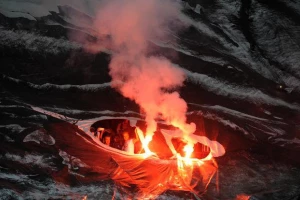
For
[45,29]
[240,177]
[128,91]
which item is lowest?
[240,177]

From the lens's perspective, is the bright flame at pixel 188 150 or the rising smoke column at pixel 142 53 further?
the bright flame at pixel 188 150

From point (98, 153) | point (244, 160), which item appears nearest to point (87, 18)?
point (98, 153)

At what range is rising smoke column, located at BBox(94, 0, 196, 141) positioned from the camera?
3014 millimetres

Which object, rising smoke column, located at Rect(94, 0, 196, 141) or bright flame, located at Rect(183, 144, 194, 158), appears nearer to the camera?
rising smoke column, located at Rect(94, 0, 196, 141)

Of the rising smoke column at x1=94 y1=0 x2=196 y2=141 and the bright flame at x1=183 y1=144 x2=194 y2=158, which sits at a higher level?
the rising smoke column at x1=94 y1=0 x2=196 y2=141

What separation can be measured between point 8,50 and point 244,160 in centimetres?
265

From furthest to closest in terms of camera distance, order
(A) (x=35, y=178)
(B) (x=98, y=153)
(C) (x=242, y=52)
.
Result: (B) (x=98, y=153)
(A) (x=35, y=178)
(C) (x=242, y=52)

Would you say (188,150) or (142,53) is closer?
(142,53)

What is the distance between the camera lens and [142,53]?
3.13m

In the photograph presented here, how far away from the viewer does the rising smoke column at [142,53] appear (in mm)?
3014

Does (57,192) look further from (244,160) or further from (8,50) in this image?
(244,160)

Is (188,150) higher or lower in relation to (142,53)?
lower

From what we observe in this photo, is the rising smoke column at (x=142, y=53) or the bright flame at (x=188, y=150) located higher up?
the rising smoke column at (x=142, y=53)

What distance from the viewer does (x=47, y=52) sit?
3.18 metres
